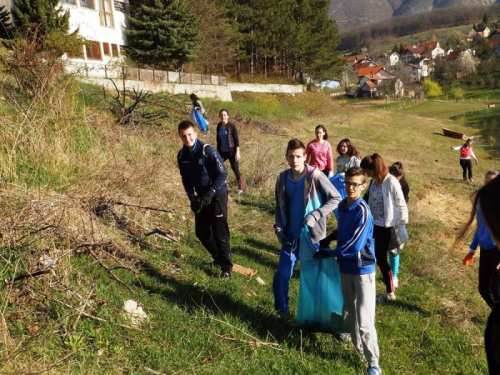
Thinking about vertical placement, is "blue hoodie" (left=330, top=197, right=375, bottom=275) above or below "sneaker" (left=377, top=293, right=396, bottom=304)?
above

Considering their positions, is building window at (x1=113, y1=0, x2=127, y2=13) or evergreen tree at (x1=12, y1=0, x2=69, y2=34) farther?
building window at (x1=113, y1=0, x2=127, y2=13)

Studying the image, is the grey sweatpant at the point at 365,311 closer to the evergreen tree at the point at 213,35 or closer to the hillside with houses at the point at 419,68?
the evergreen tree at the point at 213,35

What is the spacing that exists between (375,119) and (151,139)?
3108 centimetres

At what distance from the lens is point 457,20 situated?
198 metres

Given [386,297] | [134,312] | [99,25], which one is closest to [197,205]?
[134,312]

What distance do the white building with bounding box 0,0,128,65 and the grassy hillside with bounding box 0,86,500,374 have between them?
20.1 m

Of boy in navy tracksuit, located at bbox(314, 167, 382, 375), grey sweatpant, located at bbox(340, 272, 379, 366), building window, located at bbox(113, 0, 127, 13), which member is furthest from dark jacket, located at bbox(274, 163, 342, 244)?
building window, located at bbox(113, 0, 127, 13)

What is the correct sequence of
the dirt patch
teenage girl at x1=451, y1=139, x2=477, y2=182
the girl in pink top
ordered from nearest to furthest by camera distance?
the girl in pink top < the dirt patch < teenage girl at x1=451, y1=139, x2=477, y2=182

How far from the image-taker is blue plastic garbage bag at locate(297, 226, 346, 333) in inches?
133

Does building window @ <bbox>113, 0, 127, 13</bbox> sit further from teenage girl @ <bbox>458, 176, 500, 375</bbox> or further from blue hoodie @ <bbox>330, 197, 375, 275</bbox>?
teenage girl @ <bbox>458, 176, 500, 375</bbox>

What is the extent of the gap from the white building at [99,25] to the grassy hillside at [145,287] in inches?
791

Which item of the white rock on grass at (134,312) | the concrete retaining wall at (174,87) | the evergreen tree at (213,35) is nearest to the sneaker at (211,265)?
the white rock on grass at (134,312)

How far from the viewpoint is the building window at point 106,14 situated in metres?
26.6

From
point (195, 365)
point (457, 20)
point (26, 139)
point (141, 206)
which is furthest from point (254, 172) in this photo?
point (457, 20)
